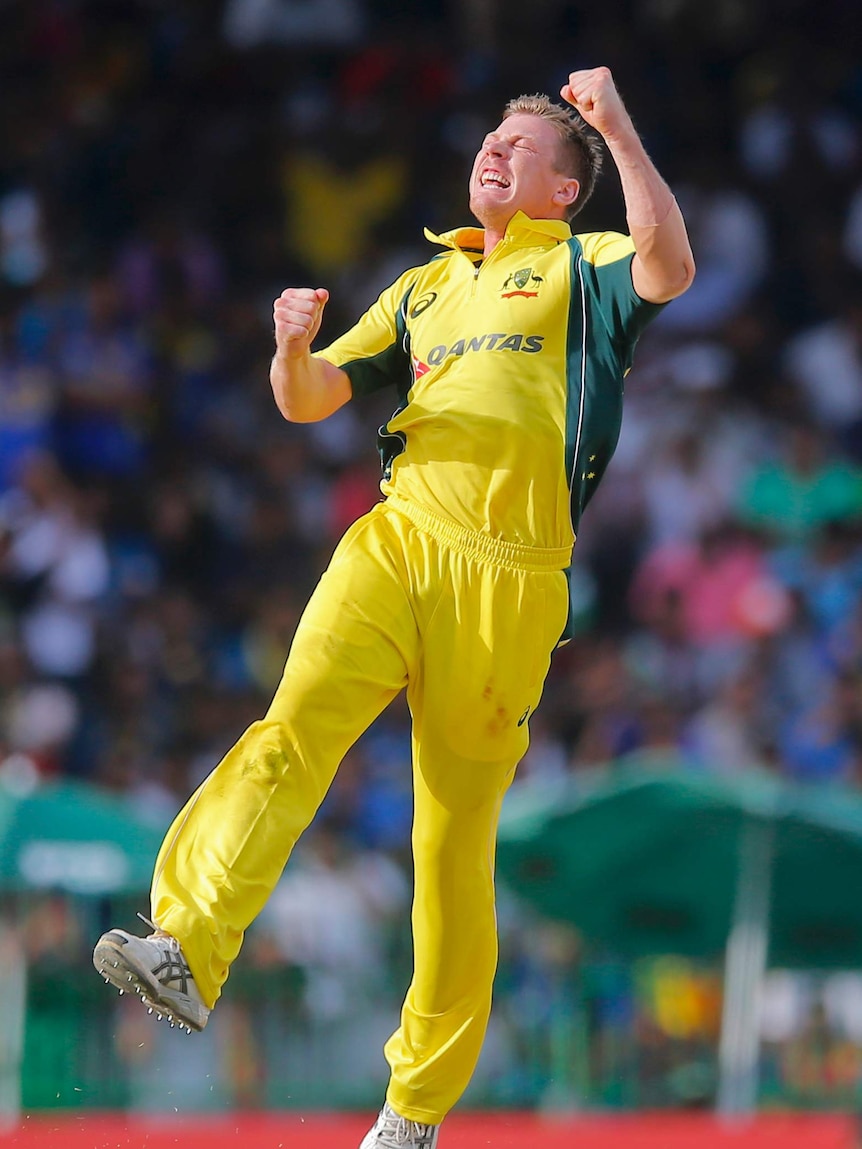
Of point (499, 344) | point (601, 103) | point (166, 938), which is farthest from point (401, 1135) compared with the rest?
point (601, 103)

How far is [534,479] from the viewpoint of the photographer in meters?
4.84

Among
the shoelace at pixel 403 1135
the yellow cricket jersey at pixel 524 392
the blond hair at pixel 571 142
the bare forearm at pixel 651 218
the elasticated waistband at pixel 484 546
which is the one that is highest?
the blond hair at pixel 571 142

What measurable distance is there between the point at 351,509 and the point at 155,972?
736cm

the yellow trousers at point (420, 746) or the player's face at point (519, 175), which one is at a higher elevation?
the player's face at point (519, 175)

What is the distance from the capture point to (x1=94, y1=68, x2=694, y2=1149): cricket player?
459 centimetres

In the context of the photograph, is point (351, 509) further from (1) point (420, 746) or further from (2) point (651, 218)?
(2) point (651, 218)

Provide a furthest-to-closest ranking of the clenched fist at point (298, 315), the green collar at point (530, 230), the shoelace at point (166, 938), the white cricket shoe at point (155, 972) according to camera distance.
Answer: the green collar at point (530, 230), the clenched fist at point (298, 315), the shoelace at point (166, 938), the white cricket shoe at point (155, 972)

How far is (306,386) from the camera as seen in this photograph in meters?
4.98

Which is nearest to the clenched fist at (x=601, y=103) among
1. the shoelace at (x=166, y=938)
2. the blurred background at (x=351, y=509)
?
the shoelace at (x=166, y=938)

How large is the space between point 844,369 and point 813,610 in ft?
5.43

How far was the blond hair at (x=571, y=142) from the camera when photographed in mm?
5242

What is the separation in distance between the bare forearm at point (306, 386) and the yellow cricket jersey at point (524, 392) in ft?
0.62

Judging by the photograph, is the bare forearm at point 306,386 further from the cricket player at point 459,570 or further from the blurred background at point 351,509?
the blurred background at point 351,509

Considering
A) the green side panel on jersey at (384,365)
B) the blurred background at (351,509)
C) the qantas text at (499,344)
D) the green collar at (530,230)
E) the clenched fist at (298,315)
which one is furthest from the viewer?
the blurred background at (351,509)
